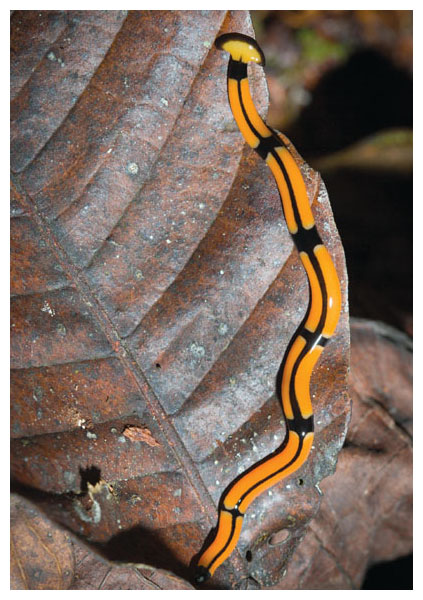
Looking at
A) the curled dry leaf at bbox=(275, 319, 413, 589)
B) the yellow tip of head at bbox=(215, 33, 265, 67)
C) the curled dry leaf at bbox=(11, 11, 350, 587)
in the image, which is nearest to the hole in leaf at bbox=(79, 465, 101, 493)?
the curled dry leaf at bbox=(11, 11, 350, 587)

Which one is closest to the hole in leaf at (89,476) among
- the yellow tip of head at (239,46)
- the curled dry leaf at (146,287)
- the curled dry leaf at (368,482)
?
the curled dry leaf at (146,287)

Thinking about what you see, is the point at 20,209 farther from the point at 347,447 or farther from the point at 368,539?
the point at 368,539

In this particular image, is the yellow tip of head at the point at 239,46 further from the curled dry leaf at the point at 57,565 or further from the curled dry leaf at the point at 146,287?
the curled dry leaf at the point at 57,565

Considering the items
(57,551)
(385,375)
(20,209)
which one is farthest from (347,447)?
(20,209)

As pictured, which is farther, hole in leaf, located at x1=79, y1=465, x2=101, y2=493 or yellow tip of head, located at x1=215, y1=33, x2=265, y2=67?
hole in leaf, located at x1=79, y1=465, x2=101, y2=493

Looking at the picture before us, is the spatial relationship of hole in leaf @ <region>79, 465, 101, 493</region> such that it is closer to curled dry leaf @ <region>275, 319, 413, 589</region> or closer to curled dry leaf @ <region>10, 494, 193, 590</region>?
curled dry leaf @ <region>10, 494, 193, 590</region>

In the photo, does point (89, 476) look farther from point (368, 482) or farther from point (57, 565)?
point (368, 482)
